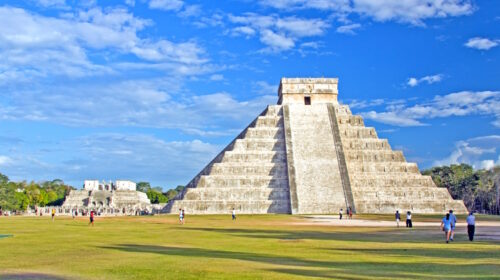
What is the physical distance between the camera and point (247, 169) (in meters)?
48.6

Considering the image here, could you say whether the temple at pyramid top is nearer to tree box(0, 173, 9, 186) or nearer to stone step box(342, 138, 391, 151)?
stone step box(342, 138, 391, 151)

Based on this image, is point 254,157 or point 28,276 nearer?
point 28,276

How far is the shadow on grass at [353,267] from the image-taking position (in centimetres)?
1142

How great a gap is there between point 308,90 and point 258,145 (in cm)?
1008

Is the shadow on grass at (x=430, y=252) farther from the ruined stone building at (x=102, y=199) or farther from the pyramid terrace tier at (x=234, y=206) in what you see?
the ruined stone building at (x=102, y=199)

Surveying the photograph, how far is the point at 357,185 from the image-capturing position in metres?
47.6

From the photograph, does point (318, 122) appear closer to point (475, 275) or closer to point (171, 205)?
point (171, 205)

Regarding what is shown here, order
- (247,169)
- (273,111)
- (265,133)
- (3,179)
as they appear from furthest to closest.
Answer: (3,179) → (273,111) → (265,133) → (247,169)

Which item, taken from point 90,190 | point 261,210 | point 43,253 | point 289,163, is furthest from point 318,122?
point 90,190

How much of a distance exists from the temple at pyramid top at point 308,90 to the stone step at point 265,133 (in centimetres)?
479

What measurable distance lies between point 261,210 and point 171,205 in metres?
8.45

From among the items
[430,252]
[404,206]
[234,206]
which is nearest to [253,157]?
[234,206]

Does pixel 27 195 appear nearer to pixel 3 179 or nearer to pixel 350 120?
pixel 3 179

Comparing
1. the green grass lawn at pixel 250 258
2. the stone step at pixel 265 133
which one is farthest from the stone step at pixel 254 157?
the green grass lawn at pixel 250 258
